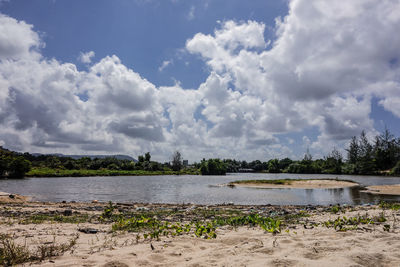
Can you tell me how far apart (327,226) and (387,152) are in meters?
135

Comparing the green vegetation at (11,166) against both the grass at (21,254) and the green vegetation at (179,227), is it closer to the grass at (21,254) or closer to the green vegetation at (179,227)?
the green vegetation at (179,227)

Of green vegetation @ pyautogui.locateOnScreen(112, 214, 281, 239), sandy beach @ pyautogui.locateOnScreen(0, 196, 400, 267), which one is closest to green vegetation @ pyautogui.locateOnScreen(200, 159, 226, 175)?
green vegetation @ pyautogui.locateOnScreen(112, 214, 281, 239)

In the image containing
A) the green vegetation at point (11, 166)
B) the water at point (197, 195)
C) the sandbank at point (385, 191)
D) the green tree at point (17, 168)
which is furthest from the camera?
the green tree at point (17, 168)

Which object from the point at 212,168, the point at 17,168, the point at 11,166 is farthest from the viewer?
the point at 212,168

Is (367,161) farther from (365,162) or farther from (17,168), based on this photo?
(17,168)

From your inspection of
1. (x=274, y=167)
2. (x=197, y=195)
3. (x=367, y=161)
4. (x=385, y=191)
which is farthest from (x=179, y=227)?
(x=274, y=167)

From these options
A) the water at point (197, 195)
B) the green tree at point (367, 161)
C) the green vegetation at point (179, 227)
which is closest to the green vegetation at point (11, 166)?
the water at point (197, 195)

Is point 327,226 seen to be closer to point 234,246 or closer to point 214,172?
point 234,246

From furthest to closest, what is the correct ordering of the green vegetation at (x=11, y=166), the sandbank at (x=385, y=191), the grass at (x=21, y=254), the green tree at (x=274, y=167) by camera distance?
the green tree at (x=274, y=167), the green vegetation at (x=11, y=166), the sandbank at (x=385, y=191), the grass at (x=21, y=254)

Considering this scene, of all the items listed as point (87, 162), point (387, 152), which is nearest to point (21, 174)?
point (87, 162)

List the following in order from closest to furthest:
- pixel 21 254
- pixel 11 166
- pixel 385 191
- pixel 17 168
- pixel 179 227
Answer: pixel 21 254 < pixel 179 227 < pixel 385 191 < pixel 11 166 < pixel 17 168

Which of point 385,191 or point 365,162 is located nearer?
point 385,191

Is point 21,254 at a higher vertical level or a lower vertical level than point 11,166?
higher

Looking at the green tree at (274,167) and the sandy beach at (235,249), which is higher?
the sandy beach at (235,249)
